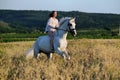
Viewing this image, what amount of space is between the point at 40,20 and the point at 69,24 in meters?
156

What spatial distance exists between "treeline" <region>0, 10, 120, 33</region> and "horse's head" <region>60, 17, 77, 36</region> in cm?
13097

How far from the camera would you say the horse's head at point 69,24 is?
48.9 feet

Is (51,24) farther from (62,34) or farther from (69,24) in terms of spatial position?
(69,24)

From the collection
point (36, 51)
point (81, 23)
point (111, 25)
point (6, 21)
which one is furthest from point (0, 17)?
point (36, 51)

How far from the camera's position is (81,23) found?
6437 inches

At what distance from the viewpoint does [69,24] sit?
597 inches

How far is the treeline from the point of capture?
156325 millimetres

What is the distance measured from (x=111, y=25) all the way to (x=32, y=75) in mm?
147641

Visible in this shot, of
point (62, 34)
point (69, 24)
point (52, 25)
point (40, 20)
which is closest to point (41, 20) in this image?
point (40, 20)

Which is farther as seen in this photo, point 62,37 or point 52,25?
point 52,25

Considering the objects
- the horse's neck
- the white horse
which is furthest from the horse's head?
the horse's neck

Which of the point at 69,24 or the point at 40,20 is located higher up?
the point at 69,24

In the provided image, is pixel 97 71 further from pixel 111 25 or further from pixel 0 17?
pixel 0 17

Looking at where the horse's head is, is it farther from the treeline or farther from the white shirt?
the treeline
